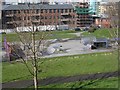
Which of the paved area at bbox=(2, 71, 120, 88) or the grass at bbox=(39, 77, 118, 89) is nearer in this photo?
the grass at bbox=(39, 77, 118, 89)

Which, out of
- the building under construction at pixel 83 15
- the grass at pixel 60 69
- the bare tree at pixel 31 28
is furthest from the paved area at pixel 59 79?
the building under construction at pixel 83 15

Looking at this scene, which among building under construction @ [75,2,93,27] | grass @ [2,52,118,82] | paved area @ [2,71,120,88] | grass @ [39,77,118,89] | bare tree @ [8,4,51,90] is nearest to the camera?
bare tree @ [8,4,51,90]

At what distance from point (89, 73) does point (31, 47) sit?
19.6 feet

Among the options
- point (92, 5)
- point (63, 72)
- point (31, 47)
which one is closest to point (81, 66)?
point (63, 72)

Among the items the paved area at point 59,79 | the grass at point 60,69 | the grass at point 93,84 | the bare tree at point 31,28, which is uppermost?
the bare tree at point 31,28

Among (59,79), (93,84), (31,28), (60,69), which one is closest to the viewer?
(31,28)

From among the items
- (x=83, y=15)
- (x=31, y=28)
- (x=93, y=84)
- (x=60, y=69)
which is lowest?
(x=60, y=69)

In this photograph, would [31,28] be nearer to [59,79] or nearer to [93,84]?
[93,84]

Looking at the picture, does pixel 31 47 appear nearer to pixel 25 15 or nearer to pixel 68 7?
pixel 25 15

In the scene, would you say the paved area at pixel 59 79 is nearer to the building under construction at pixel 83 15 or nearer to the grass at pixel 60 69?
the grass at pixel 60 69

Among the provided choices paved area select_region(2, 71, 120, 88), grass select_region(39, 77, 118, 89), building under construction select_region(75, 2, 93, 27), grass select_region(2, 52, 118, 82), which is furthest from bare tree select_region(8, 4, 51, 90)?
building under construction select_region(75, 2, 93, 27)

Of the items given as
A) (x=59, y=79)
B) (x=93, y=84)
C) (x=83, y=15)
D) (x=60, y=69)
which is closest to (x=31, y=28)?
(x=93, y=84)

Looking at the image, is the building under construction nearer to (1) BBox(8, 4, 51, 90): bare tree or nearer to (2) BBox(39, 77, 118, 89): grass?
(2) BBox(39, 77, 118, 89): grass

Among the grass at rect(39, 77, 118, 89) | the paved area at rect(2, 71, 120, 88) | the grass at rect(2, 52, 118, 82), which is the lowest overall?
Result: the grass at rect(2, 52, 118, 82)
